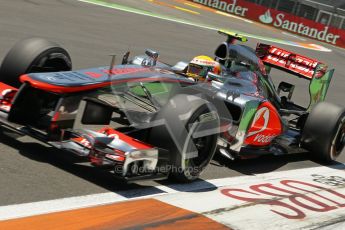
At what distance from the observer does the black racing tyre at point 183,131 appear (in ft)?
18.3

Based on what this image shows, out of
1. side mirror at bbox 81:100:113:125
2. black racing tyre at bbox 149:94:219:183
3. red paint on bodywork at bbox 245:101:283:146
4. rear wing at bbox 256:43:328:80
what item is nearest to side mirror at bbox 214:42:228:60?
red paint on bodywork at bbox 245:101:283:146

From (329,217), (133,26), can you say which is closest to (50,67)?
(329,217)

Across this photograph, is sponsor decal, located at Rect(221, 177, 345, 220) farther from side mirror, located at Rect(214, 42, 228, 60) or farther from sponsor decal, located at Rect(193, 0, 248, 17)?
sponsor decal, located at Rect(193, 0, 248, 17)

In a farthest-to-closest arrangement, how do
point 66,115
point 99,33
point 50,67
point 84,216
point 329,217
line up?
point 99,33, point 50,67, point 329,217, point 66,115, point 84,216

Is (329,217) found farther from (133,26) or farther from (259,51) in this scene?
(133,26)

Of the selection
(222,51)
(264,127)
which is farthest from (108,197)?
(222,51)

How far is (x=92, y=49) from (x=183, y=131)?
7718 mm

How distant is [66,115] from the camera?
545 centimetres

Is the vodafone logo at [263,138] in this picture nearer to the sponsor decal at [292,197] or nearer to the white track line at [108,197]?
the white track line at [108,197]

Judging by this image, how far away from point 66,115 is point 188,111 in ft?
3.61

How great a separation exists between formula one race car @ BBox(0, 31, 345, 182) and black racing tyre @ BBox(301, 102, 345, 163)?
0.04 feet

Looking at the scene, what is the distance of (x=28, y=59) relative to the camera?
639 cm

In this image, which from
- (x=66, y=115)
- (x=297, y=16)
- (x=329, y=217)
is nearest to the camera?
(x=66, y=115)

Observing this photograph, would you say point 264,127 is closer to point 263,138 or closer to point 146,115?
point 263,138
